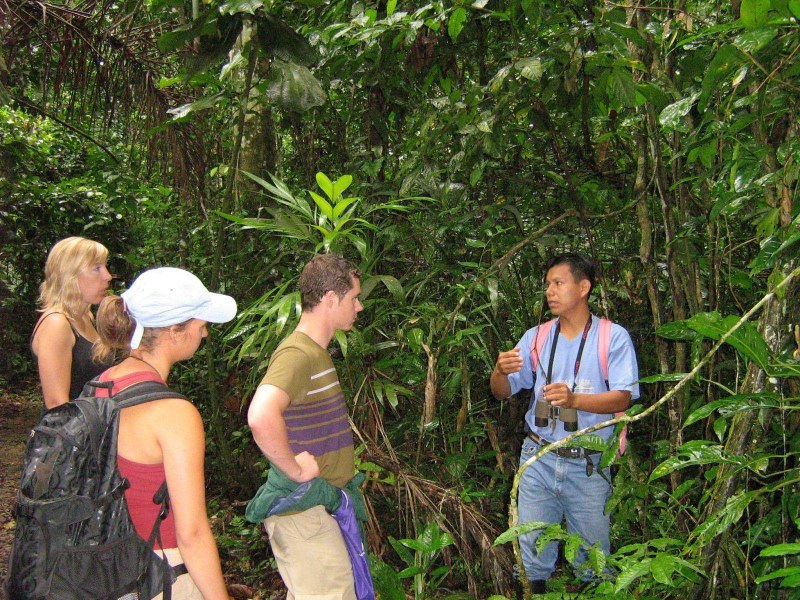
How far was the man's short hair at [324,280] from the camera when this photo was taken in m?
2.39

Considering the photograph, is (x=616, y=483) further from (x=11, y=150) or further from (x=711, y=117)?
(x=11, y=150)

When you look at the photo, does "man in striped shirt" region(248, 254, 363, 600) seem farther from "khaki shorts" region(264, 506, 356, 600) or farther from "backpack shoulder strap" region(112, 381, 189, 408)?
"backpack shoulder strap" region(112, 381, 189, 408)

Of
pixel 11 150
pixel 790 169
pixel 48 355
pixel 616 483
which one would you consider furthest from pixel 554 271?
pixel 11 150

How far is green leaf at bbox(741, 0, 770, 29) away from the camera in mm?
1641

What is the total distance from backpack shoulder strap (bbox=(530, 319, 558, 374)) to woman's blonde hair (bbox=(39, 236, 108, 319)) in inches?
74.9

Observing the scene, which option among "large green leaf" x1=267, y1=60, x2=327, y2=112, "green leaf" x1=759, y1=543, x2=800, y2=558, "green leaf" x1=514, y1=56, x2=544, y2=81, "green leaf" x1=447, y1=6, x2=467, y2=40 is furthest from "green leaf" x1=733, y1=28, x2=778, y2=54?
"large green leaf" x1=267, y1=60, x2=327, y2=112

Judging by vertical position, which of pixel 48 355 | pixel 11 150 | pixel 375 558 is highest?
pixel 11 150

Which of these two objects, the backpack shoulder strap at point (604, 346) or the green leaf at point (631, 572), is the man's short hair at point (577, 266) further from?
the green leaf at point (631, 572)

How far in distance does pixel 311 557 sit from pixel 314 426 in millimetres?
443

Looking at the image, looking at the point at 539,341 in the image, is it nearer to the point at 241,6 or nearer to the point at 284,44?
the point at 284,44

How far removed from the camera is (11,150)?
6652 mm

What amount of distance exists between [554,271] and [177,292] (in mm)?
1678

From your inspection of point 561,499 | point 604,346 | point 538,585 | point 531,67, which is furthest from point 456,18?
point 538,585

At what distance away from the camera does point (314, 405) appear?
2324mm
